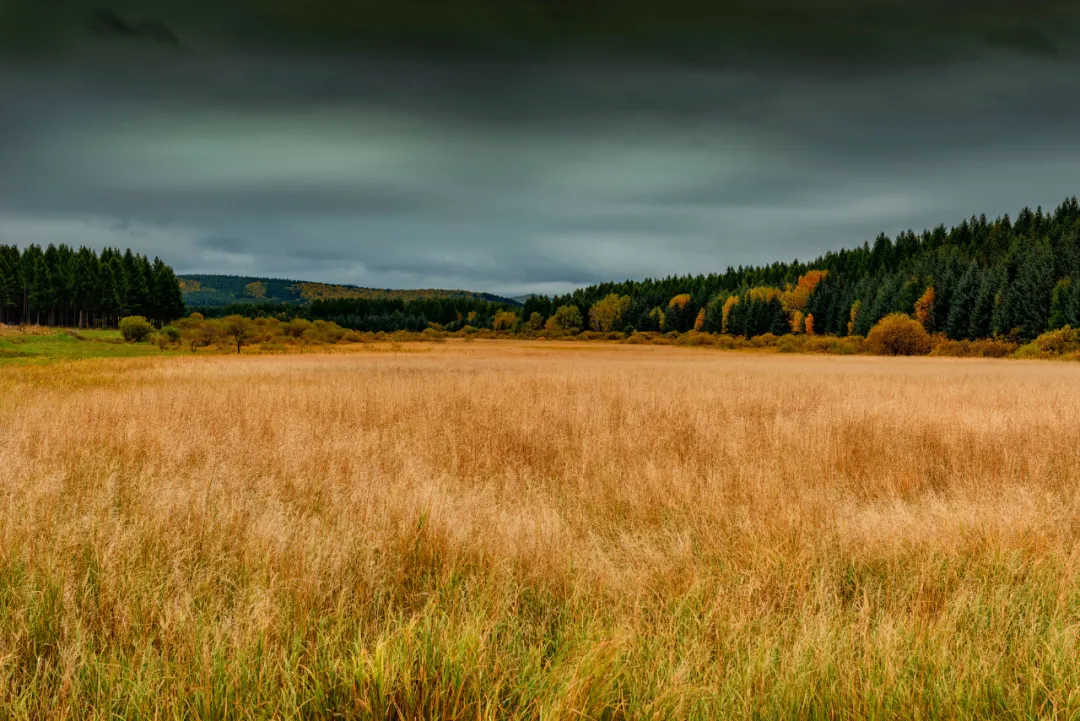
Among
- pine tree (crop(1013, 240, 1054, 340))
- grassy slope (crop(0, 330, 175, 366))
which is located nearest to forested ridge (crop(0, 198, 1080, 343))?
pine tree (crop(1013, 240, 1054, 340))

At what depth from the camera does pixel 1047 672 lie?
247cm

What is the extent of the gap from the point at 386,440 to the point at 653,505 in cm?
451

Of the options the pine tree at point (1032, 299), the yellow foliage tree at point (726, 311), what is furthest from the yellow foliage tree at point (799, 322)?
the pine tree at point (1032, 299)

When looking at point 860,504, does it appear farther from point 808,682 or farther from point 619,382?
point 619,382

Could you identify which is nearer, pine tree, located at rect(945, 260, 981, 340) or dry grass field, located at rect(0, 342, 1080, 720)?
dry grass field, located at rect(0, 342, 1080, 720)

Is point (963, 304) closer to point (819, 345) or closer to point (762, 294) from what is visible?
point (819, 345)

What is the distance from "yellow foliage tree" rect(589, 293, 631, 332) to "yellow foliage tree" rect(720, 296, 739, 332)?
28.3 m

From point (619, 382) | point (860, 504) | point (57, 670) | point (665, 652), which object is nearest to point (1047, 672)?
point (665, 652)

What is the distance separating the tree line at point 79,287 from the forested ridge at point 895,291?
270ft

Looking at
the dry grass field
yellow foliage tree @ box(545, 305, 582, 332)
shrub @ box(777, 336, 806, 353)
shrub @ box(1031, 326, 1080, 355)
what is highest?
yellow foliage tree @ box(545, 305, 582, 332)

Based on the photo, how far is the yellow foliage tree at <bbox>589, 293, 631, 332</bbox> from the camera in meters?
146

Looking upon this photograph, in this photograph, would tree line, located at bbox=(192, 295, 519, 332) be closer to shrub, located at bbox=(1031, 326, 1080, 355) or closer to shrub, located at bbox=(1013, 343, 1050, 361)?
shrub, located at bbox=(1013, 343, 1050, 361)

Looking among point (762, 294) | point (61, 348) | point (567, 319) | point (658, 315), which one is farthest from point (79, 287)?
point (762, 294)

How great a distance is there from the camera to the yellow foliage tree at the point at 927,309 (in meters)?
84.9
